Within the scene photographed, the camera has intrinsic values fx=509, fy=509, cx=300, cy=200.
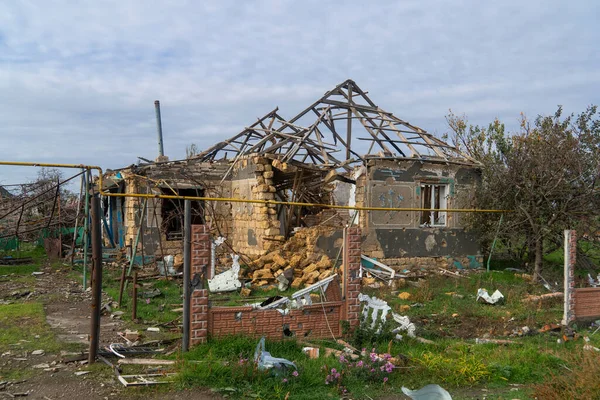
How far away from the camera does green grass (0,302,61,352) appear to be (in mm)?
7277

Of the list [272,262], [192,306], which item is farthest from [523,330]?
[272,262]

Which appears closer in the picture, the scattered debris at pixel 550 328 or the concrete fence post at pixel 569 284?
the scattered debris at pixel 550 328

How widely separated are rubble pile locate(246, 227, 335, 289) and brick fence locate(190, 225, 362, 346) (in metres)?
4.22

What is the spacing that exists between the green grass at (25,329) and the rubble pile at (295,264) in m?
4.83

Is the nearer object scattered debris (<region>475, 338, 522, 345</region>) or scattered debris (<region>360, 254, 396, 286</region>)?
scattered debris (<region>475, 338, 522, 345</region>)

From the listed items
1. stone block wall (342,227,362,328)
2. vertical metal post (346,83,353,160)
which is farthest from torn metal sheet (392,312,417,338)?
vertical metal post (346,83,353,160)

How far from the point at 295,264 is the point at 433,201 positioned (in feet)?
15.9

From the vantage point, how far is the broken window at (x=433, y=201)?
49.6 ft

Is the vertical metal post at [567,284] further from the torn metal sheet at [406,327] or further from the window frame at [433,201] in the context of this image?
the window frame at [433,201]

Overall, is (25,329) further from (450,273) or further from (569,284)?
(450,273)

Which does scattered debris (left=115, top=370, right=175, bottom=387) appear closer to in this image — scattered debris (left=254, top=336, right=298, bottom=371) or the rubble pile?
scattered debris (left=254, top=336, right=298, bottom=371)

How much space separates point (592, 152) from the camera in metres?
13.5

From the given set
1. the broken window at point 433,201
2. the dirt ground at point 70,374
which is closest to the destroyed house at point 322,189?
the broken window at point 433,201

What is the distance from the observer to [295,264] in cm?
1318
